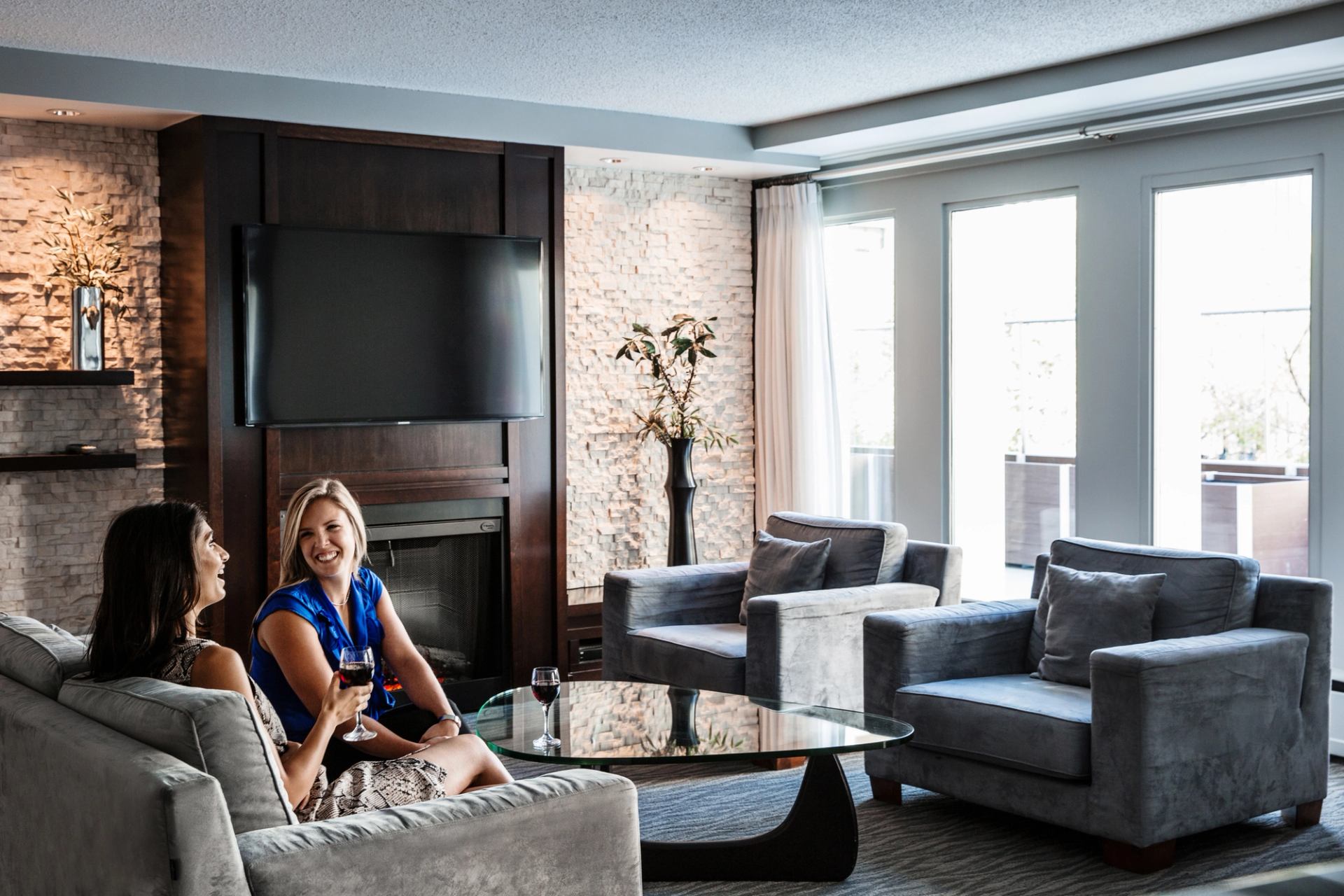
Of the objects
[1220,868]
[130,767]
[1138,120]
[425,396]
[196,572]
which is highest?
[1138,120]

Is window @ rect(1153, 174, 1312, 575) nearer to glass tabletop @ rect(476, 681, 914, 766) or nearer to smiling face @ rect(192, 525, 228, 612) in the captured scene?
glass tabletop @ rect(476, 681, 914, 766)

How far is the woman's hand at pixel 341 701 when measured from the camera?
2.69 m

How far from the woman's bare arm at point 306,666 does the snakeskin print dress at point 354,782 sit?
29 centimetres

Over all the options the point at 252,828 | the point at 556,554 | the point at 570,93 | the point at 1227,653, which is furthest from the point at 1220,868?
the point at 570,93

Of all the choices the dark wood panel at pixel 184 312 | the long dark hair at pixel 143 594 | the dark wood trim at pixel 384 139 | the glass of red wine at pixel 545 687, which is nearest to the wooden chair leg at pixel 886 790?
the glass of red wine at pixel 545 687

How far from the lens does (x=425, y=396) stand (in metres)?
5.81

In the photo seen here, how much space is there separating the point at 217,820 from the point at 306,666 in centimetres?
113

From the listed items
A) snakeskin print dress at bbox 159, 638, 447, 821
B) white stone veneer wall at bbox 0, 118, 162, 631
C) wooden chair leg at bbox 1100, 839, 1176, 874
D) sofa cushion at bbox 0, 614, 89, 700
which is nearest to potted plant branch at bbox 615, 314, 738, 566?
white stone veneer wall at bbox 0, 118, 162, 631

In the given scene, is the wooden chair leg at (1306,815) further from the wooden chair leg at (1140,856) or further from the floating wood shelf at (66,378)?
the floating wood shelf at (66,378)

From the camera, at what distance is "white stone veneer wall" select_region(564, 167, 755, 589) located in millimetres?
6672

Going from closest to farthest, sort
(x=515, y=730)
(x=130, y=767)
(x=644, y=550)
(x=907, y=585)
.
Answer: (x=130, y=767)
(x=515, y=730)
(x=907, y=585)
(x=644, y=550)

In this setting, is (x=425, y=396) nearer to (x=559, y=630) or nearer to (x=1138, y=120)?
(x=559, y=630)

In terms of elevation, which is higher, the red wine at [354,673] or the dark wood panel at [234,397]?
the dark wood panel at [234,397]

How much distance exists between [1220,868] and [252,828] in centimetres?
280
